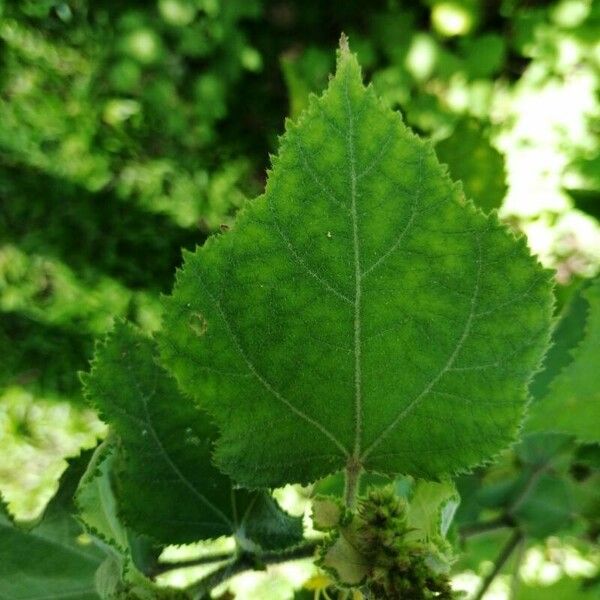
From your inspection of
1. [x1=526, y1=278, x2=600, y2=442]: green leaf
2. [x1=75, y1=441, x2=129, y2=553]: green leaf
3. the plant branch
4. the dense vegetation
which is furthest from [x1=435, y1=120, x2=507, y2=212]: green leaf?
the plant branch

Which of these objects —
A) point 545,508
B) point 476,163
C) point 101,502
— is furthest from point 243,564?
point 545,508

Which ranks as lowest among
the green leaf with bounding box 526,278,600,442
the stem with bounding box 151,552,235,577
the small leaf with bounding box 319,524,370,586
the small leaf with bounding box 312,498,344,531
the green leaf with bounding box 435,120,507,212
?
the small leaf with bounding box 319,524,370,586

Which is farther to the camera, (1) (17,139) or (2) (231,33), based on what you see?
(2) (231,33)

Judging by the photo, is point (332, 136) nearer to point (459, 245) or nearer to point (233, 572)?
point (459, 245)

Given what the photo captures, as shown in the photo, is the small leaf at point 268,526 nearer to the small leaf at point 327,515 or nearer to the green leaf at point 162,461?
the green leaf at point 162,461

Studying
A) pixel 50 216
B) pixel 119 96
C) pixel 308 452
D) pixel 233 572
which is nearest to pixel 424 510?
pixel 308 452

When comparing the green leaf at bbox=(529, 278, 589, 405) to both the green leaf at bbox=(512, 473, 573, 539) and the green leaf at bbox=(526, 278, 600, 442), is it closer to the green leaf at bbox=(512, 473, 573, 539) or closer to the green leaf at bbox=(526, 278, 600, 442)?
the green leaf at bbox=(526, 278, 600, 442)
